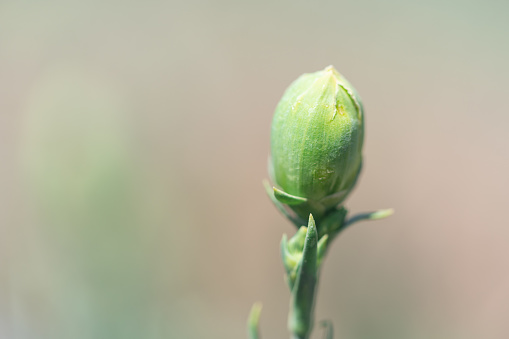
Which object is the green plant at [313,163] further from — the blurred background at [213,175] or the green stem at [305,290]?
the blurred background at [213,175]

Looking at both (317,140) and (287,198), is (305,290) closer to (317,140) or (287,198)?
(287,198)

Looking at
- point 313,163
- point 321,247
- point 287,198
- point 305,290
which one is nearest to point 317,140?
point 313,163

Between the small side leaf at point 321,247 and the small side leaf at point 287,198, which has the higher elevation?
the small side leaf at point 287,198

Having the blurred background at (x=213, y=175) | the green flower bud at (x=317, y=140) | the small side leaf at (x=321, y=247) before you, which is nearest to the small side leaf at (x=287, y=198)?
the green flower bud at (x=317, y=140)

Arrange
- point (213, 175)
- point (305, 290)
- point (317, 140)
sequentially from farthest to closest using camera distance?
point (213, 175), point (305, 290), point (317, 140)

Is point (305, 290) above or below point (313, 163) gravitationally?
below

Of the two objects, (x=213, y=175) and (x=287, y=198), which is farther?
(x=213, y=175)
